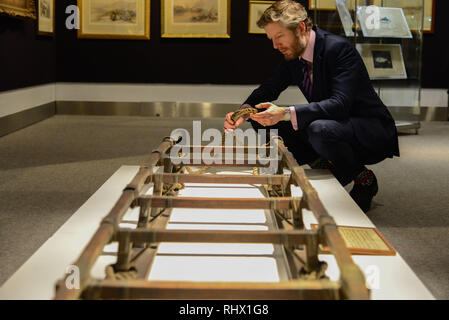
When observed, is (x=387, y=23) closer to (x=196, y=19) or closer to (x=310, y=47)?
(x=196, y=19)

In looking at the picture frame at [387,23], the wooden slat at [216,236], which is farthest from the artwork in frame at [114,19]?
the wooden slat at [216,236]

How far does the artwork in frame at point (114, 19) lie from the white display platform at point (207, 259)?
572 cm

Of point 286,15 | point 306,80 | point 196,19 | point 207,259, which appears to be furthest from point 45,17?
point 207,259

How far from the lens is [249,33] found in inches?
329

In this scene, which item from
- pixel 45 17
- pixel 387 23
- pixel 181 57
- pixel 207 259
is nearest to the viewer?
pixel 207 259

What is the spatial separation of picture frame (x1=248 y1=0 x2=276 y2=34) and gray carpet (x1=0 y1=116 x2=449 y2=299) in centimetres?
204

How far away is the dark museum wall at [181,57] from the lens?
8328 mm

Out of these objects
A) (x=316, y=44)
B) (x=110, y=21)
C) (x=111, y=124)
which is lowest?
(x=111, y=124)

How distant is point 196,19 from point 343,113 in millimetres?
5558

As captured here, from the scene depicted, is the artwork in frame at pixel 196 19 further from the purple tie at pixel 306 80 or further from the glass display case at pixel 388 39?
the purple tie at pixel 306 80

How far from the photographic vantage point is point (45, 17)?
7695 millimetres

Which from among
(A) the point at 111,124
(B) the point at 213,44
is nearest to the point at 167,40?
(B) the point at 213,44

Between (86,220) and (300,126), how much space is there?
1189 millimetres
